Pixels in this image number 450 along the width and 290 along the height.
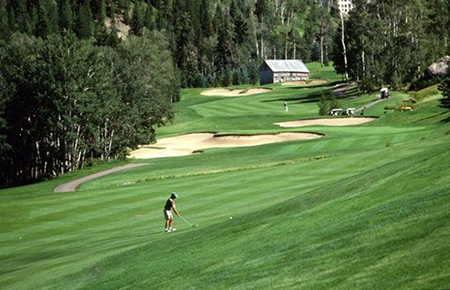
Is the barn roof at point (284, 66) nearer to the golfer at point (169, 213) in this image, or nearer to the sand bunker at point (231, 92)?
the sand bunker at point (231, 92)

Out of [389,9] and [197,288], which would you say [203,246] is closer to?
[197,288]

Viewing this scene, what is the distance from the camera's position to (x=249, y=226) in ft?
78.0

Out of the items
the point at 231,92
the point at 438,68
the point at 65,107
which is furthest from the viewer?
the point at 231,92

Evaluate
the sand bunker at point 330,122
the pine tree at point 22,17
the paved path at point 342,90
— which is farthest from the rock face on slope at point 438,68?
the pine tree at point 22,17

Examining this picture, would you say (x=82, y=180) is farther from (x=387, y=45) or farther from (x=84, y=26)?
(x=84, y=26)

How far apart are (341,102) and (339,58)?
99.3ft

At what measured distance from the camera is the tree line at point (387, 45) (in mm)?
111562

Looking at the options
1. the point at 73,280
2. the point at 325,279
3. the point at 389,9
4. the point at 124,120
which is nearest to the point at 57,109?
the point at 124,120

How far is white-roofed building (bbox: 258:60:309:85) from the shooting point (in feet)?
565

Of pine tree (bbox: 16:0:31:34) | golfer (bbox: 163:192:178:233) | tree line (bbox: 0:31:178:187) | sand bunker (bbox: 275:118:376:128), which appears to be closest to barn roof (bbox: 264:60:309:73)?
pine tree (bbox: 16:0:31:34)

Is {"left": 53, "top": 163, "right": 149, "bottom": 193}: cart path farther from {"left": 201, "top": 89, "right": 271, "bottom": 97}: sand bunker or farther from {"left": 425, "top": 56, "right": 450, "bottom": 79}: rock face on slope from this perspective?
{"left": 201, "top": 89, "right": 271, "bottom": 97}: sand bunker

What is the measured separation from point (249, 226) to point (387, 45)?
327 ft

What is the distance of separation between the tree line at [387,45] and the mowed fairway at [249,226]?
51887mm

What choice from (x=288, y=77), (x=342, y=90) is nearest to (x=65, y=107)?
(x=342, y=90)
